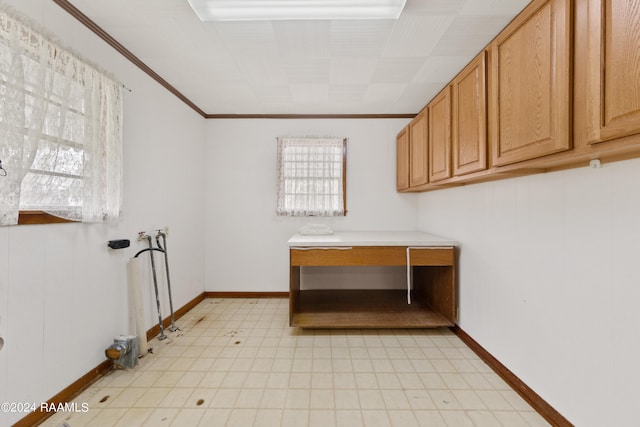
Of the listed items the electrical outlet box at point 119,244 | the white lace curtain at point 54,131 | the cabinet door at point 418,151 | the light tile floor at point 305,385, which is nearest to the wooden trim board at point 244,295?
the light tile floor at point 305,385

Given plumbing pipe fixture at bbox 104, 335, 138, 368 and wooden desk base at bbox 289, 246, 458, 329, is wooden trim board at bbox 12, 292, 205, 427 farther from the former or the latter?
wooden desk base at bbox 289, 246, 458, 329

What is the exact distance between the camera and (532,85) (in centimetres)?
133

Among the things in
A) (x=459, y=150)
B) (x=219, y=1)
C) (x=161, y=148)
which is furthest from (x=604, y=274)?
(x=161, y=148)

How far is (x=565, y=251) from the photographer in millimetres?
1460

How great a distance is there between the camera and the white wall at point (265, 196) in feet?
12.0

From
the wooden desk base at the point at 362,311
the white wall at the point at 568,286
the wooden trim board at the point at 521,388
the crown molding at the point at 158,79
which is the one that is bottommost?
the wooden trim board at the point at 521,388

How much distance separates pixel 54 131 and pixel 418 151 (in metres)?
2.80

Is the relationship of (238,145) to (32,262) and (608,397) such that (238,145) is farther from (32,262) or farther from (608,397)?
(608,397)

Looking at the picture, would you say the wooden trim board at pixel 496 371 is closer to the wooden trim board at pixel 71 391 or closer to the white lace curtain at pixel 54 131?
the wooden trim board at pixel 71 391

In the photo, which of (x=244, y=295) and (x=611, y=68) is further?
(x=244, y=295)

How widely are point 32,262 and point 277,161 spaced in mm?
2525

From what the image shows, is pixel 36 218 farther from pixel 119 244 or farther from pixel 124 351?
pixel 124 351

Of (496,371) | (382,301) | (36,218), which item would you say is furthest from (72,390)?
(496,371)

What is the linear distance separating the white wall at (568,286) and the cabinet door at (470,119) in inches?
12.4
